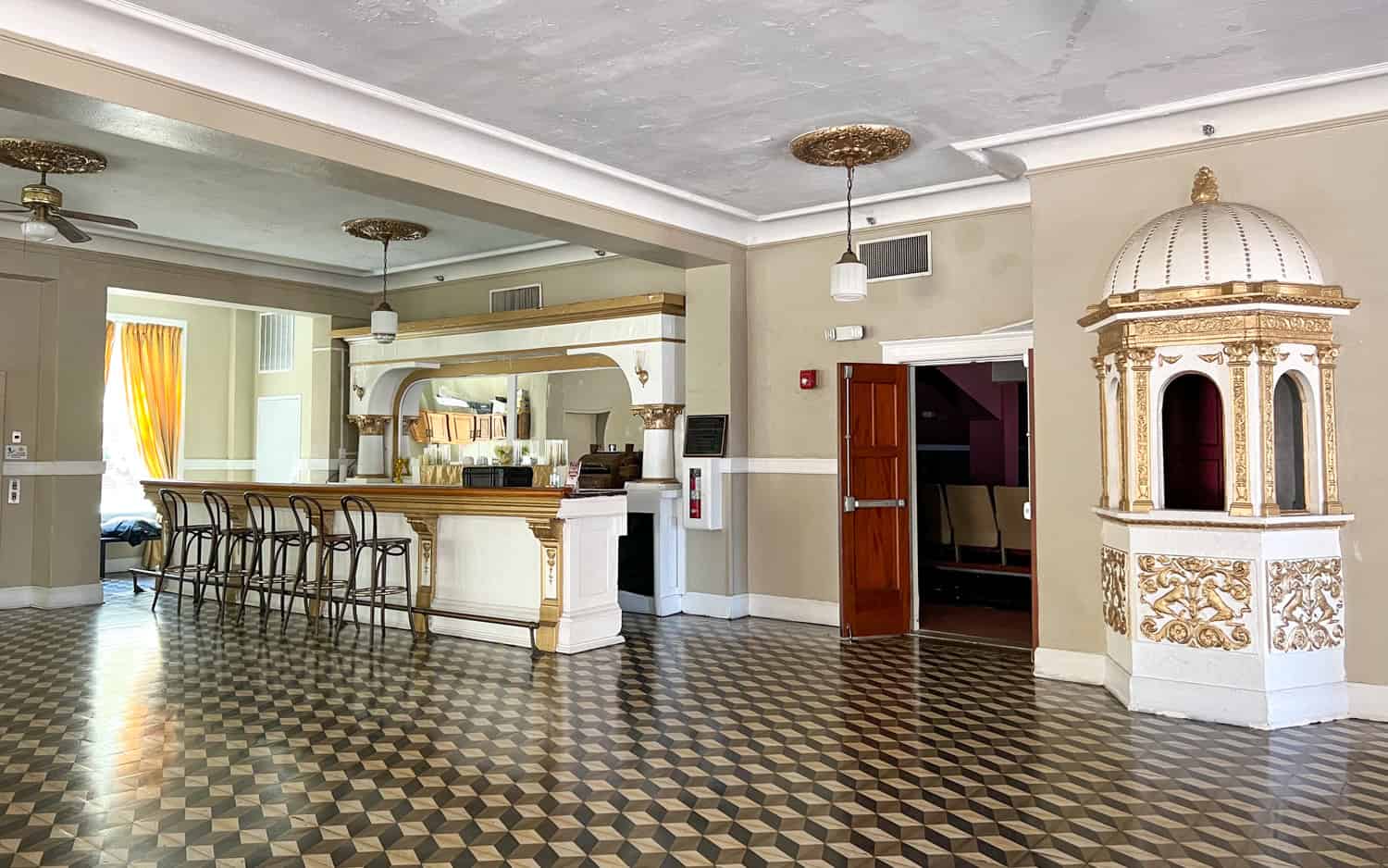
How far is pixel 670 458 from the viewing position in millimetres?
8578

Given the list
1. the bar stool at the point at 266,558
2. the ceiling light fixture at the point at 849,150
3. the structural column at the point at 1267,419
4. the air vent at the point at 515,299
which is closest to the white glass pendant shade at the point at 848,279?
the ceiling light fixture at the point at 849,150

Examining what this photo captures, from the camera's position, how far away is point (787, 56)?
4809 millimetres

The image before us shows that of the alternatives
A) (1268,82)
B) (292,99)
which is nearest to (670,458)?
(292,99)

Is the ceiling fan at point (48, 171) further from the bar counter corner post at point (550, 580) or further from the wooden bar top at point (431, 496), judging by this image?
the bar counter corner post at point (550, 580)

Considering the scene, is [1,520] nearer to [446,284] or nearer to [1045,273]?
[446,284]

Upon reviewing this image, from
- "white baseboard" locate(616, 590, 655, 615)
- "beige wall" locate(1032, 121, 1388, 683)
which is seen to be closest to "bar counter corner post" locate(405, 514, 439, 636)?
"white baseboard" locate(616, 590, 655, 615)

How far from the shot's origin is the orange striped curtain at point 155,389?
11.9 m

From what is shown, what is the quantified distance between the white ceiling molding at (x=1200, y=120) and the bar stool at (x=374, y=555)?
4911 mm

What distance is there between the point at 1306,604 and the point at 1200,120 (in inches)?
107

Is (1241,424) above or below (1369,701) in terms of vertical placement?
above

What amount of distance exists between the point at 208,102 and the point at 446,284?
19.1ft

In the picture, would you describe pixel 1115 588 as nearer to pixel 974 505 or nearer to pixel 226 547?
pixel 974 505

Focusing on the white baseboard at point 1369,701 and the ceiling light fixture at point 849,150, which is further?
the ceiling light fixture at point 849,150

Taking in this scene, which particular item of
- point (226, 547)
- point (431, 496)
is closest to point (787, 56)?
point (431, 496)
